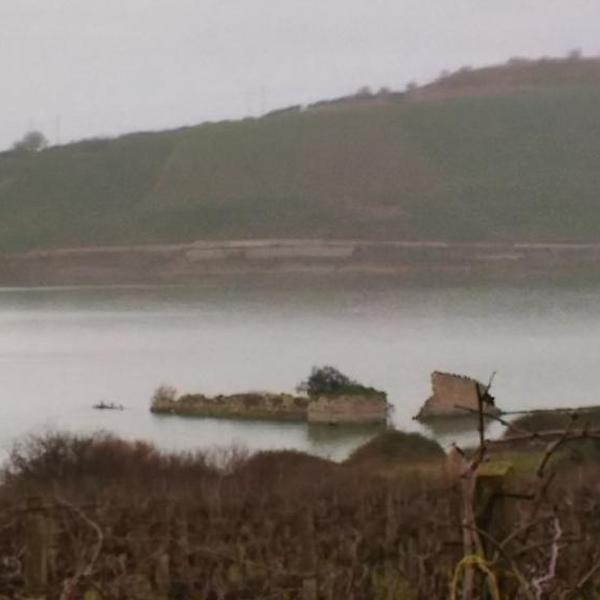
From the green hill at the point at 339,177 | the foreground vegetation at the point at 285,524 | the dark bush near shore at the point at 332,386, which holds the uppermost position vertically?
the green hill at the point at 339,177

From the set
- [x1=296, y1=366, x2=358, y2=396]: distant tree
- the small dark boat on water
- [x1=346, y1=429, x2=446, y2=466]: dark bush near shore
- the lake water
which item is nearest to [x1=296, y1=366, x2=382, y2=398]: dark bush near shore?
[x1=296, y1=366, x2=358, y2=396]: distant tree

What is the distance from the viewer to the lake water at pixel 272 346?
28.9ft

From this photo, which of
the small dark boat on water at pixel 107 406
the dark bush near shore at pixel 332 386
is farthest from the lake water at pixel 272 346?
the dark bush near shore at pixel 332 386

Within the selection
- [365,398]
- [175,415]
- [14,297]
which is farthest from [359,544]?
[14,297]

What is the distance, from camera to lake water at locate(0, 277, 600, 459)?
8.82m

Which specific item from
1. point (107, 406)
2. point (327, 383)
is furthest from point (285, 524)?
point (107, 406)

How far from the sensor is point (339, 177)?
30203 mm

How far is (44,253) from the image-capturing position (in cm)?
2600

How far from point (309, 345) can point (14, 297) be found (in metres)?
11.2

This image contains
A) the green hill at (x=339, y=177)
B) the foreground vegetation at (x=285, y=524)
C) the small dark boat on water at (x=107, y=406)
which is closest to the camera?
the foreground vegetation at (x=285, y=524)

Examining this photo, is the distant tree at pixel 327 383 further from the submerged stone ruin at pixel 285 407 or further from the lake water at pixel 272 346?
→ the lake water at pixel 272 346

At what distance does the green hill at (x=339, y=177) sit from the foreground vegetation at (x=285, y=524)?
67.4ft

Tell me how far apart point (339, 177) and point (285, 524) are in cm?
2664

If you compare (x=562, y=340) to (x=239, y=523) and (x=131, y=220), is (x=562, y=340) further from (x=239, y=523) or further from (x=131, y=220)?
(x=131, y=220)
